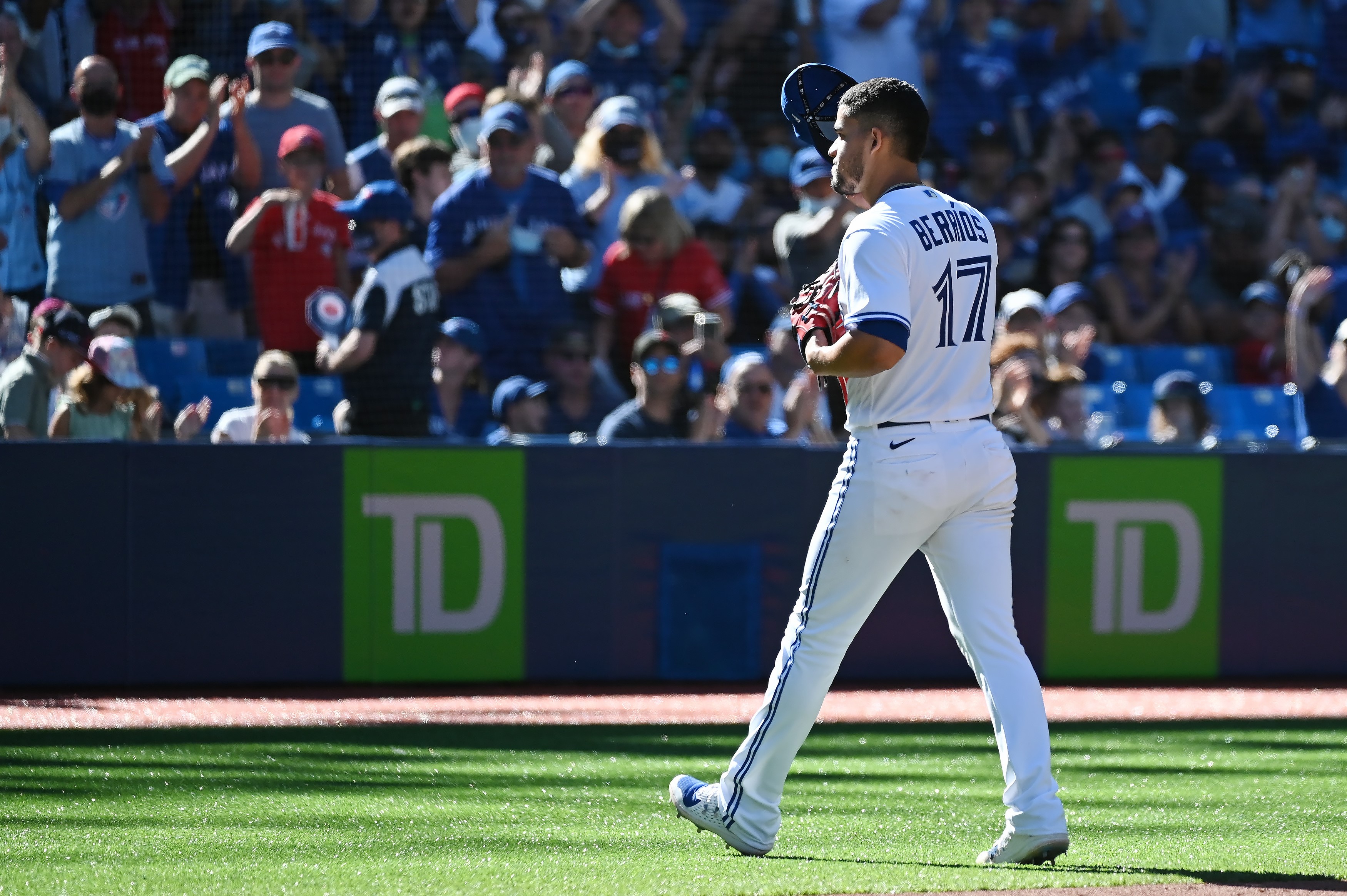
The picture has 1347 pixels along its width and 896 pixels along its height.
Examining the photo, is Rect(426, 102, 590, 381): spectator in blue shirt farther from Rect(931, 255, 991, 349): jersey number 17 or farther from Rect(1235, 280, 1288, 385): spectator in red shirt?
Rect(931, 255, 991, 349): jersey number 17

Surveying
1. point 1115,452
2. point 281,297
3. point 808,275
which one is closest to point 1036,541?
point 1115,452

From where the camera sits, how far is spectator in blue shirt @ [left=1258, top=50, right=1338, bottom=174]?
12484 millimetres

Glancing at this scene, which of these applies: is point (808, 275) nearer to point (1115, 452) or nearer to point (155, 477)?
point (1115, 452)

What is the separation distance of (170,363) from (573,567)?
2.46 m

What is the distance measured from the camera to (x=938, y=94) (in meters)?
11.9

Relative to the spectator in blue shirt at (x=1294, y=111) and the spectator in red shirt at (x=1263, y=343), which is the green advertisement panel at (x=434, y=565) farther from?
the spectator in blue shirt at (x=1294, y=111)

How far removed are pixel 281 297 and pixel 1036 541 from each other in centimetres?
416

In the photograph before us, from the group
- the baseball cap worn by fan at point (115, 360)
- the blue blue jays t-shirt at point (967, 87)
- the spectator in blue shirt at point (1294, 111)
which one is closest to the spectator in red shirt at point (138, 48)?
the baseball cap worn by fan at point (115, 360)

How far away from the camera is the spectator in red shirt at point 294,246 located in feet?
28.5

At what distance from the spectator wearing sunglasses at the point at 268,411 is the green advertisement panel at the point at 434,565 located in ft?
1.38

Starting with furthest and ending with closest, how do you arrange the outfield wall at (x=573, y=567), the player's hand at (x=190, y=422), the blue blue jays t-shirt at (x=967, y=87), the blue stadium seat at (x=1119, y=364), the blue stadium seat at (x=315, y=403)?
the blue blue jays t-shirt at (x=967, y=87), the blue stadium seat at (x=1119, y=364), the blue stadium seat at (x=315, y=403), the player's hand at (x=190, y=422), the outfield wall at (x=573, y=567)

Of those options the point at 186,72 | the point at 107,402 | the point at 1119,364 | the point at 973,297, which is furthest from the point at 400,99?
the point at 973,297

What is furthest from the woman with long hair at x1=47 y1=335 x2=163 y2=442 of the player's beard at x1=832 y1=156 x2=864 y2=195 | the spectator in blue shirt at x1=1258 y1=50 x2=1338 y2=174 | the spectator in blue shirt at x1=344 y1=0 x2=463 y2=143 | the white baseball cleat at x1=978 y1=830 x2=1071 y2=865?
the spectator in blue shirt at x1=1258 y1=50 x2=1338 y2=174

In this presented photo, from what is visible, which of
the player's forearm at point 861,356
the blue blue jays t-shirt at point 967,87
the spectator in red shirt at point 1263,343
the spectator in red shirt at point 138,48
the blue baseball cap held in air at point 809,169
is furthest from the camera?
the blue blue jays t-shirt at point 967,87
